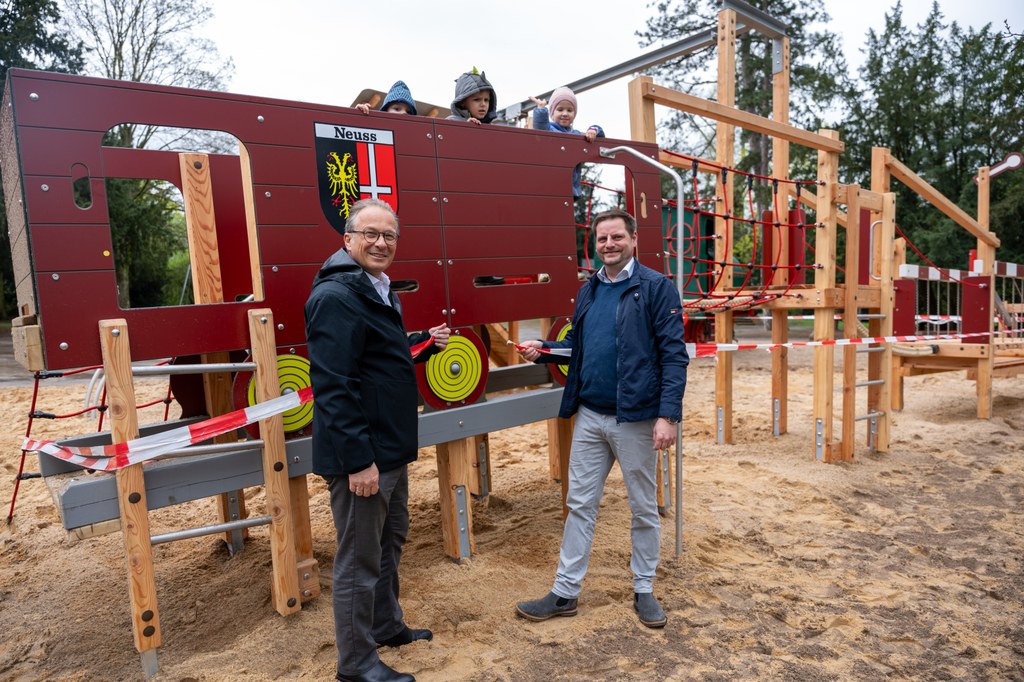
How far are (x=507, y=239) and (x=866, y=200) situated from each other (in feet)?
14.0

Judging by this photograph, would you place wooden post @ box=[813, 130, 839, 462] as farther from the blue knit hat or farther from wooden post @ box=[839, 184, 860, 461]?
the blue knit hat

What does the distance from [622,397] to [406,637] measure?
1456 millimetres

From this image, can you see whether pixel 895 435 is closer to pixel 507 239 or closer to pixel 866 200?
pixel 866 200

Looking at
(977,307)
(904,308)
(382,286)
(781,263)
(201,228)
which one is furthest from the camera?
(977,307)

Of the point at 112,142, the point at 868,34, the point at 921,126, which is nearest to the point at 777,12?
the point at 868,34

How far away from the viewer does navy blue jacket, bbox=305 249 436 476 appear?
2.37m

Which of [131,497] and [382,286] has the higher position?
[382,286]

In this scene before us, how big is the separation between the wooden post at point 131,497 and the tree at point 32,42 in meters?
19.8

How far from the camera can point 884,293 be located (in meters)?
6.63

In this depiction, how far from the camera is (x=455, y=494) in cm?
388

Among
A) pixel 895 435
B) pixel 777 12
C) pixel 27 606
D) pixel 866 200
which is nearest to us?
pixel 27 606

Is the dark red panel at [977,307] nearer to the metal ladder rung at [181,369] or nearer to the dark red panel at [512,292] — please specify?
the dark red panel at [512,292]

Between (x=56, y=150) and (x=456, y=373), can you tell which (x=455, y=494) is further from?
(x=56, y=150)

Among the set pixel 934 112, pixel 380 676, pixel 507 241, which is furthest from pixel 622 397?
pixel 934 112
